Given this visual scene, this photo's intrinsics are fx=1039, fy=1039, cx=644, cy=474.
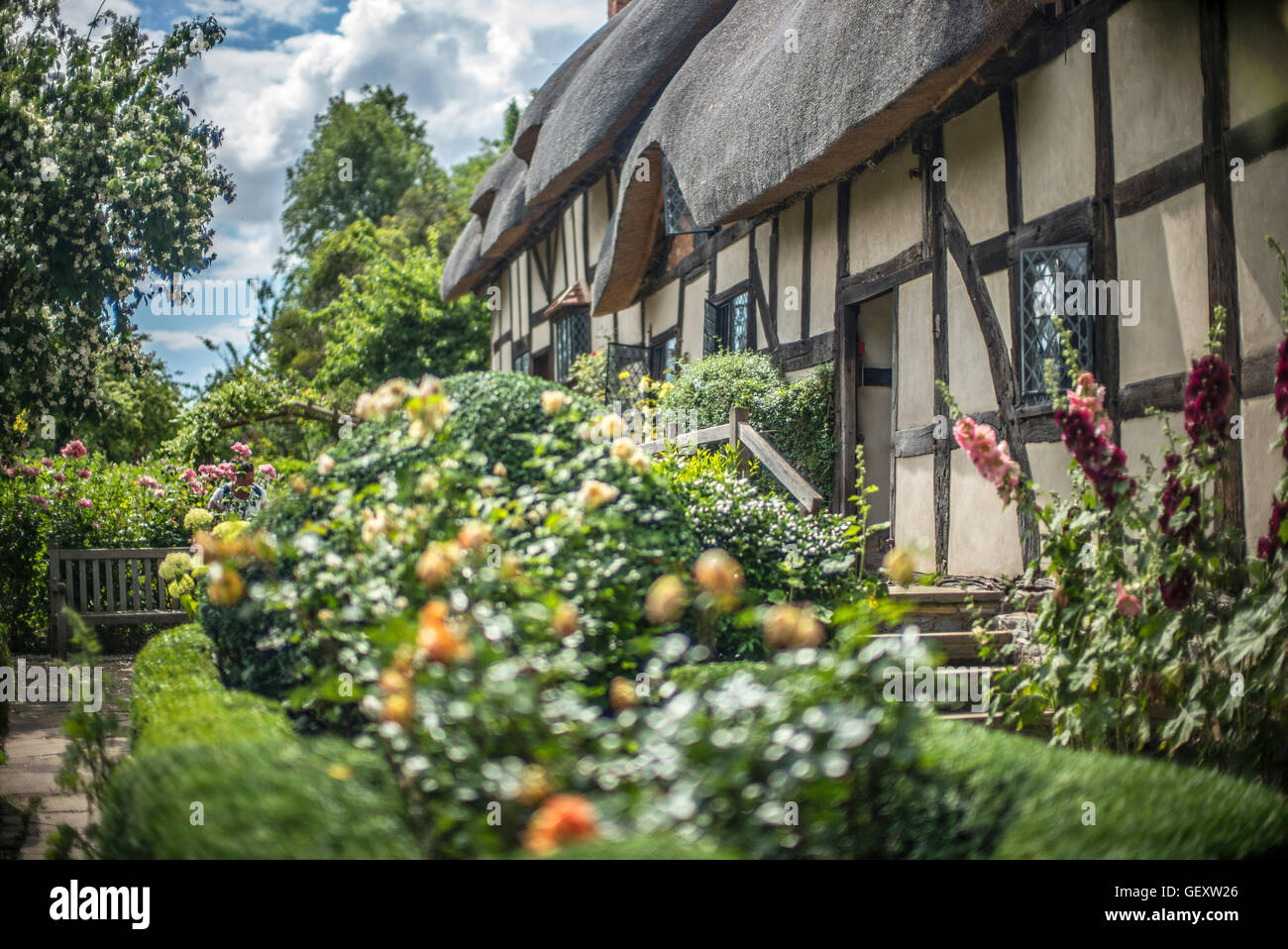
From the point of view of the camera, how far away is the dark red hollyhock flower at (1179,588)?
11.1 feet

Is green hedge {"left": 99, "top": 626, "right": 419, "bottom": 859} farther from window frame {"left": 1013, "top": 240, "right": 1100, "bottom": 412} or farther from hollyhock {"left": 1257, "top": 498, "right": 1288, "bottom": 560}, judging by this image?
window frame {"left": 1013, "top": 240, "right": 1100, "bottom": 412}

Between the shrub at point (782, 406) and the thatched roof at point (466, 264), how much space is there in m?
9.92

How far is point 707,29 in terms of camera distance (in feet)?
38.8

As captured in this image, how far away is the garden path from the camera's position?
12.7 feet

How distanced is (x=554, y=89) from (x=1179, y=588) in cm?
1311

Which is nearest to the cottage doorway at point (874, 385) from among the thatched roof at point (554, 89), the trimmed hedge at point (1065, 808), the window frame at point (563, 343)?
the trimmed hedge at point (1065, 808)

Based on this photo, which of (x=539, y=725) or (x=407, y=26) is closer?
(x=539, y=725)

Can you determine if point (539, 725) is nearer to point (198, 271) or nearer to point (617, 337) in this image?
point (198, 271)

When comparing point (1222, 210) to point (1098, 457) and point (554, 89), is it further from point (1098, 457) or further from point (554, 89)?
point (554, 89)

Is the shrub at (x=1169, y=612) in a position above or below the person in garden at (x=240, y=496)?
below

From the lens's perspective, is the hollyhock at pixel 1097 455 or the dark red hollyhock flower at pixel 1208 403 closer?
the dark red hollyhock flower at pixel 1208 403

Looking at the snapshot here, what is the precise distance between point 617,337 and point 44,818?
10124 mm

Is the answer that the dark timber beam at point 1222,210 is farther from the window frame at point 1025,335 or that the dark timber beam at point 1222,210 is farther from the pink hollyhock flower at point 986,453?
the pink hollyhock flower at point 986,453
